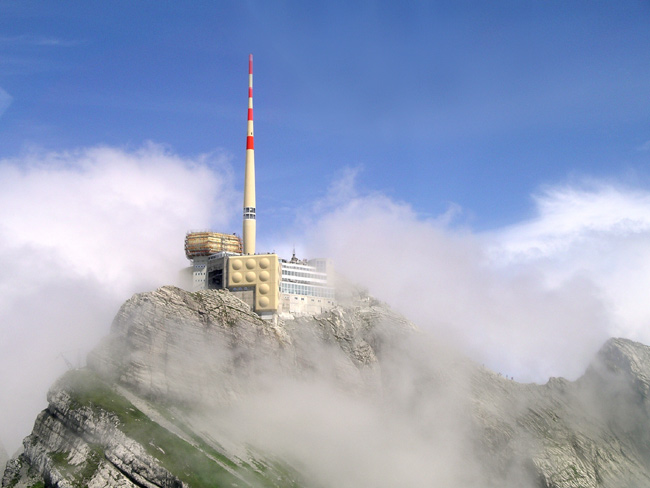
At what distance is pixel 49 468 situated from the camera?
194500 millimetres

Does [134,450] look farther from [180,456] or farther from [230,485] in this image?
[230,485]

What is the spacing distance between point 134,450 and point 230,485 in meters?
30.0

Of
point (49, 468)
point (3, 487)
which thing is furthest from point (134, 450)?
point (3, 487)

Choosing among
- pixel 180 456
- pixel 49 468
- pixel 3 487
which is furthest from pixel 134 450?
pixel 3 487

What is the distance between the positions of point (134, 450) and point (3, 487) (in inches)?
1780

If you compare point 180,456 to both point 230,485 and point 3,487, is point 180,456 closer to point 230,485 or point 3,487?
point 230,485

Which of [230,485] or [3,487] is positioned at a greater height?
[3,487]

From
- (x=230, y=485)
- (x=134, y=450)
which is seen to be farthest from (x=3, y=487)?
(x=230, y=485)

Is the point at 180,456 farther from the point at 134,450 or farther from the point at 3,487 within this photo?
the point at 3,487

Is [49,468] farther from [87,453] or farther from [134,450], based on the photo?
[134,450]

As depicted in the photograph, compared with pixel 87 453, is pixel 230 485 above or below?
below

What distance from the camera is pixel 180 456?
644ft

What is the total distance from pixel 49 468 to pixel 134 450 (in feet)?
Answer: 88.6

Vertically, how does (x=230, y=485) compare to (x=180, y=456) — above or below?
below
